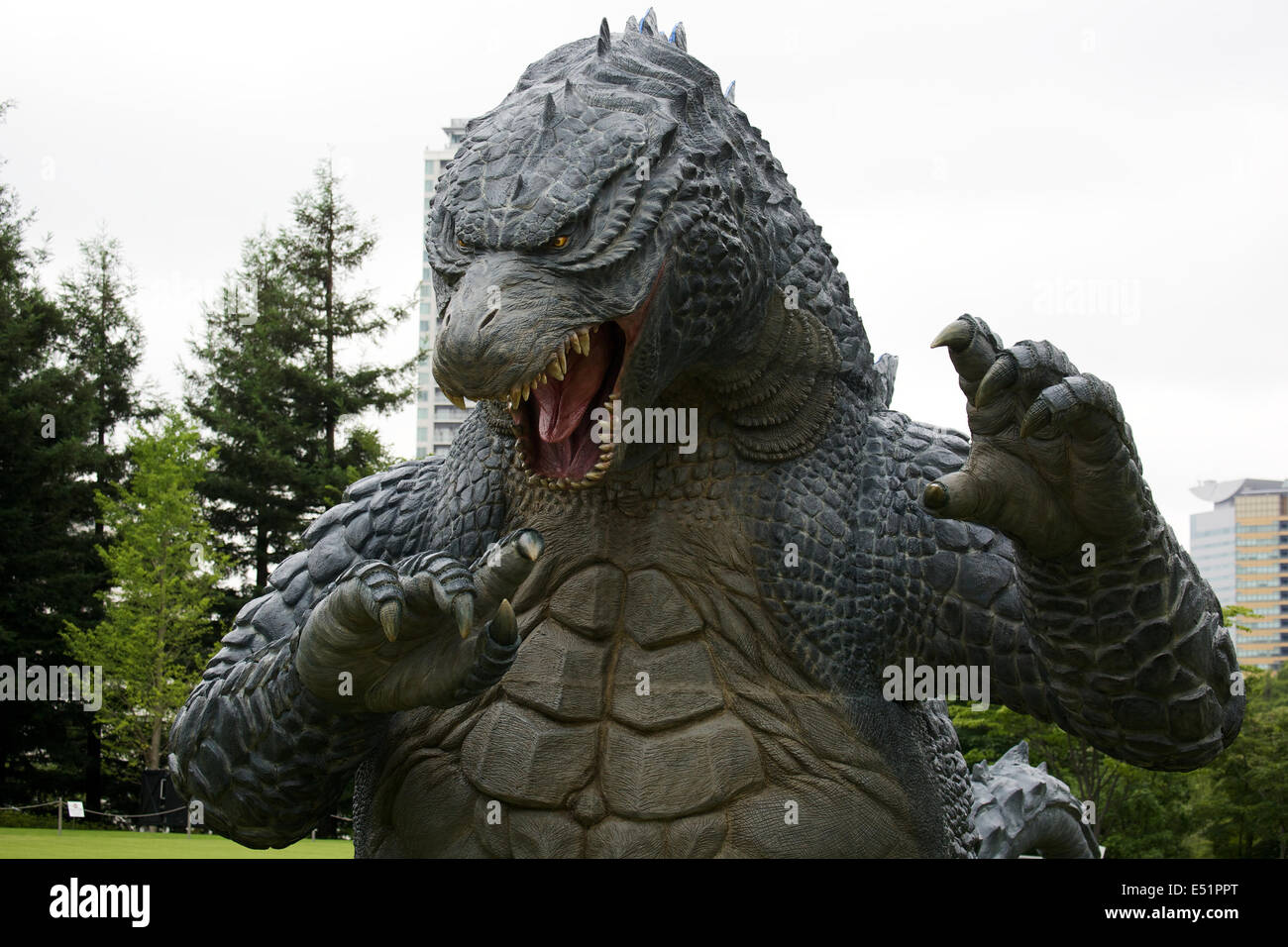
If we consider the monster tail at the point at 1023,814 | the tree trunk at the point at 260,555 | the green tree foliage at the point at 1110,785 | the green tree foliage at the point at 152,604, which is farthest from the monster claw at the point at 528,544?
the tree trunk at the point at 260,555

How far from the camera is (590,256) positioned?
3039 millimetres

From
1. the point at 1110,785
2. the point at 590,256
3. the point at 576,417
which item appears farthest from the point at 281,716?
the point at 1110,785

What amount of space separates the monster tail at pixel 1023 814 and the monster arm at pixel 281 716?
8.49 ft

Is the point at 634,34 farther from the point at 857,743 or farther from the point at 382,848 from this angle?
the point at 382,848

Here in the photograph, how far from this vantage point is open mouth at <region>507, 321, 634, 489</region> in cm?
312

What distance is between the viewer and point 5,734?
973 inches

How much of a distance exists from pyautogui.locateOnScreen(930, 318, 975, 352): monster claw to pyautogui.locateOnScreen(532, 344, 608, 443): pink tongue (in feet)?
2.88

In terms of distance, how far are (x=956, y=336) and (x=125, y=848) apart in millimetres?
14678

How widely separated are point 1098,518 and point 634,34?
6.02 feet

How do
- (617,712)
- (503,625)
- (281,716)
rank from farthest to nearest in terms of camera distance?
(617,712) < (281,716) < (503,625)

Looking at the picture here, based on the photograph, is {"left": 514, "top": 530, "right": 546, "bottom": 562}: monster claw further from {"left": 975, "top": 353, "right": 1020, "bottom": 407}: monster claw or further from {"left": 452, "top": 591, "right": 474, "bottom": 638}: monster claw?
{"left": 975, "top": 353, "right": 1020, "bottom": 407}: monster claw

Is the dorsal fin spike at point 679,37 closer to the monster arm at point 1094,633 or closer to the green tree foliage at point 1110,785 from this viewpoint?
the monster arm at point 1094,633

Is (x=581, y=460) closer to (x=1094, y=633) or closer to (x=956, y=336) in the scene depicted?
(x=956, y=336)

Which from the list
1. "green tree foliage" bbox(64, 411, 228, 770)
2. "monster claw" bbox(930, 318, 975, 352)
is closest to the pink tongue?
"monster claw" bbox(930, 318, 975, 352)
